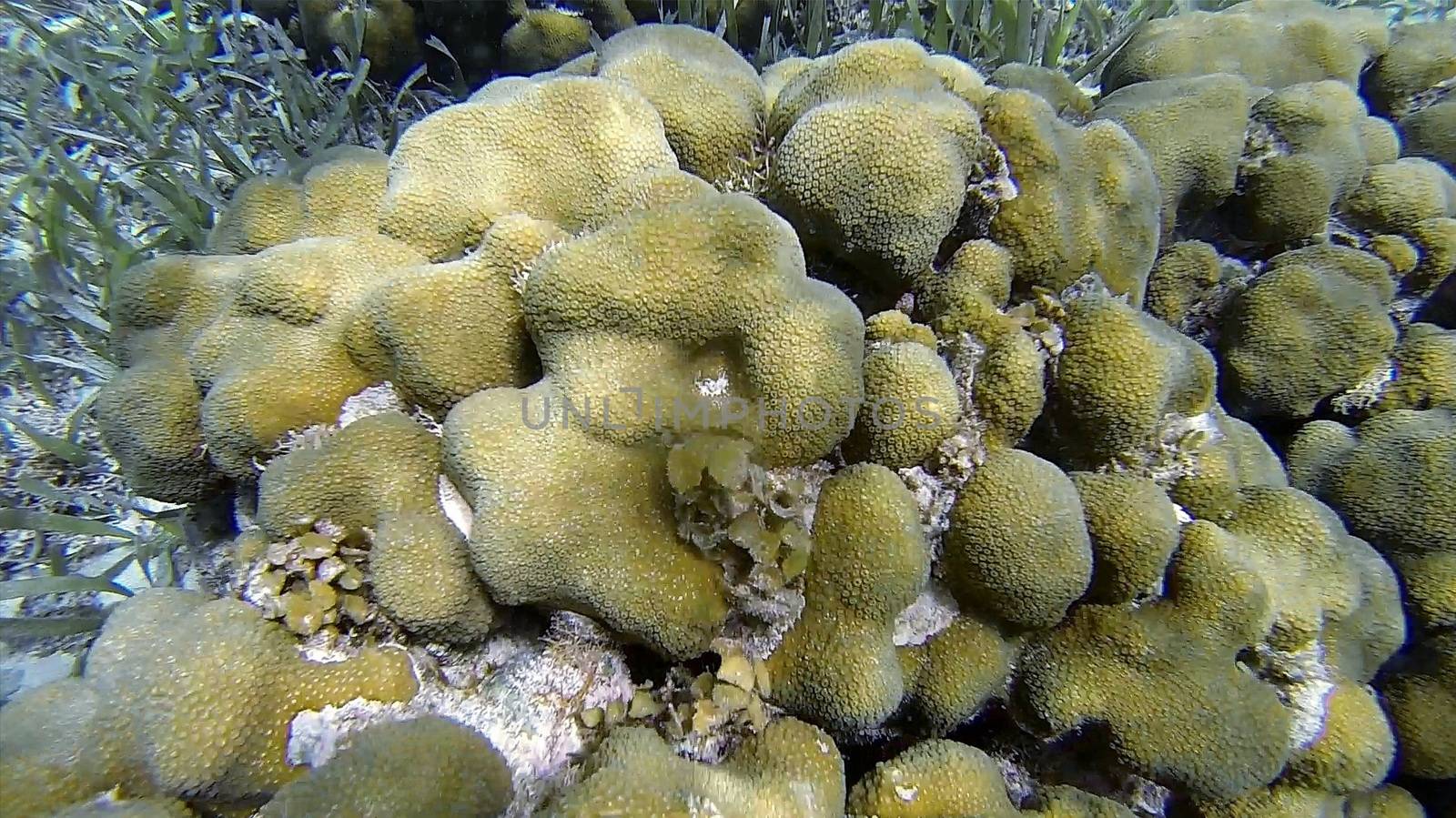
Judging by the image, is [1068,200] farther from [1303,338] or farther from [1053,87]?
[1303,338]

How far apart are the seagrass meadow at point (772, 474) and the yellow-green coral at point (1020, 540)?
1cm

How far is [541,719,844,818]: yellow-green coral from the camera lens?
1.47m

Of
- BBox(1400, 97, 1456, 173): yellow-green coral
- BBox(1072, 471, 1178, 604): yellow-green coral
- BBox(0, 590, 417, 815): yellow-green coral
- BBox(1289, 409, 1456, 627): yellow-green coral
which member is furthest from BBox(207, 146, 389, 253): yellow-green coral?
BBox(1400, 97, 1456, 173): yellow-green coral

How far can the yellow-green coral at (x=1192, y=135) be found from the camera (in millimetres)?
2562

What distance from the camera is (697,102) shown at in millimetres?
2338

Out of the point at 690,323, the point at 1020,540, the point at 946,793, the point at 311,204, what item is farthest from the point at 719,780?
the point at 311,204

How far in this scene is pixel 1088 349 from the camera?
79.7 inches

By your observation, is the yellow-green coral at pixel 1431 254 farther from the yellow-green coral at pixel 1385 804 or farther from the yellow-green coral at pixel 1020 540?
the yellow-green coral at pixel 1020 540

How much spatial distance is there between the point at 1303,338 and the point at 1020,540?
5.35 feet

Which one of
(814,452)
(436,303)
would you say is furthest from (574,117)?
(814,452)

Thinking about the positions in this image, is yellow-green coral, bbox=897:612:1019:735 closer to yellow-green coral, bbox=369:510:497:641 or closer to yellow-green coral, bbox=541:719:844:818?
yellow-green coral, bbox=541:719:844:818

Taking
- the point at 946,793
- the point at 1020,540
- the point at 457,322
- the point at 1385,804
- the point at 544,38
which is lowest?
the point at 1385,804

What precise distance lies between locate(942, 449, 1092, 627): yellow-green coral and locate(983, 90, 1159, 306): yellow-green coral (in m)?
0.71

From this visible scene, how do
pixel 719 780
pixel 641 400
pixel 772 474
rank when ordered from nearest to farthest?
pixel 719 780 → pixel 641 400 → pixel 772 474
